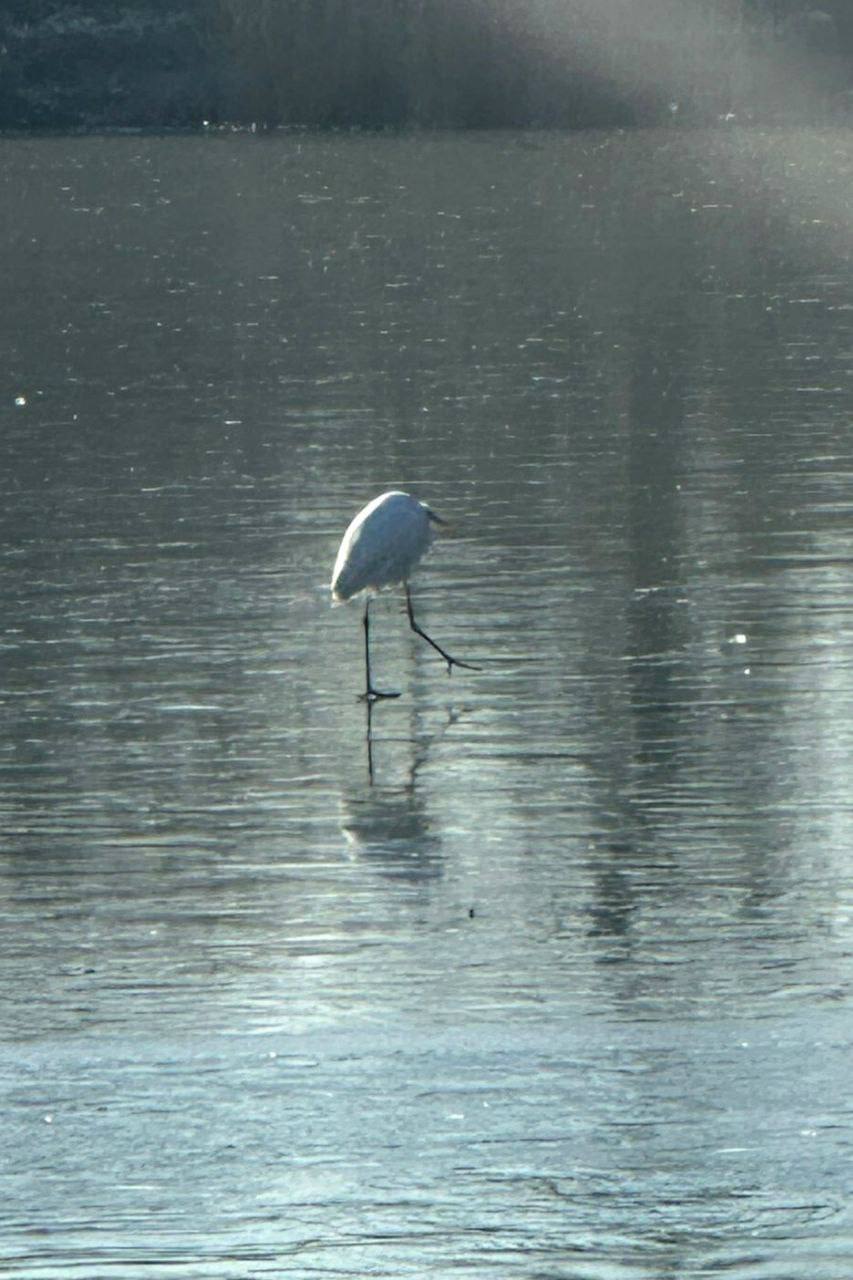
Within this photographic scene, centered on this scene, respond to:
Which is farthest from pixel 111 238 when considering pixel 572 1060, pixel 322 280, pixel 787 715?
pixel 572 1060

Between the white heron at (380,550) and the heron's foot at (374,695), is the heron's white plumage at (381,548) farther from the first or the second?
the heron's foot at (374,695)

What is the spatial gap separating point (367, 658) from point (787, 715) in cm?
183

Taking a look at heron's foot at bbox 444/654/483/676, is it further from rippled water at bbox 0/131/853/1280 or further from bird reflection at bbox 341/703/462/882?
bird reflection at bbox 341/703/462/882

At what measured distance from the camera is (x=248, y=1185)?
602 centimetres

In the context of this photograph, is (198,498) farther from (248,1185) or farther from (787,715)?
(248,1185)

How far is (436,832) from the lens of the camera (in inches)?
359

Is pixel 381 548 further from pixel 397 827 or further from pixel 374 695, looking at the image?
pixel 397 827

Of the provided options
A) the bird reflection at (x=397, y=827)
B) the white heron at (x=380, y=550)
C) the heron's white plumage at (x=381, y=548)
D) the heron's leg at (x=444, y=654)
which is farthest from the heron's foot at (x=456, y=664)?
the bird reflection at (x=397, y=827)

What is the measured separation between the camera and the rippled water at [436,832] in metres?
5.98

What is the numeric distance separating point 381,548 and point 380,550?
13 millimetres

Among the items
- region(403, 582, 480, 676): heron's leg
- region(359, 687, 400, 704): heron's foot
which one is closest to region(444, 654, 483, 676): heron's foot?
region(403, 582, 480, 676): heron's leg

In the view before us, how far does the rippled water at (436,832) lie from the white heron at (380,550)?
18.3 inches

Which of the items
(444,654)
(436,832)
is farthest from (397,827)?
(444,654)

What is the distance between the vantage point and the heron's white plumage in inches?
442
